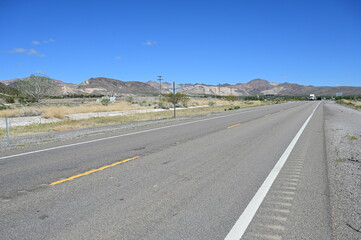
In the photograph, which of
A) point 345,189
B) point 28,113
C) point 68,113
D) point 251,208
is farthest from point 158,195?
point 68,113

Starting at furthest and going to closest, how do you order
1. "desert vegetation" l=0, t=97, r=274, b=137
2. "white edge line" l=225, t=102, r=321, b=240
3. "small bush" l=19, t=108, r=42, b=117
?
"small bush" l=19, t=108, r=42, b=117 → "desert vegetation" l=0, t=97, r=274, b=137 → "white edge line" l=225, t=102, r=321, b=240

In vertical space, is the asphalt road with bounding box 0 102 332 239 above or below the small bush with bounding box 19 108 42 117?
below

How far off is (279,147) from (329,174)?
3.46 metres

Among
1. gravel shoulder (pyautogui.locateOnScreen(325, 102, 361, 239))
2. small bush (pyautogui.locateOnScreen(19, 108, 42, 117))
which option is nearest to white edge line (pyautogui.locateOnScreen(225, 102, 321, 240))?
gravel shoulder (pyautogui.locateOnScreen(325, 102, 361, 239))

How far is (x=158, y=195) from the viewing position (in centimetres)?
523

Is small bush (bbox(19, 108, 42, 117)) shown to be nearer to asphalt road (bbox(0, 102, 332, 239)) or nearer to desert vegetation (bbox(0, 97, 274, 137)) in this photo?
desert vegetation (bbox(0, 97, 274, 137))

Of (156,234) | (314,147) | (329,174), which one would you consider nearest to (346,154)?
(314,147)

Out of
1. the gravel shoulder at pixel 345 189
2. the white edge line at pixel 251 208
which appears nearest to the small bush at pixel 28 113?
the gravel shoulder at pixel 345 189

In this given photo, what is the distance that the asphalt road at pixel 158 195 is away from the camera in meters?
3.97

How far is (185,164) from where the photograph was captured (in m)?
7.61

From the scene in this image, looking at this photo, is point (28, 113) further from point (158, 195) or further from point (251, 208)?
point (251, 208)

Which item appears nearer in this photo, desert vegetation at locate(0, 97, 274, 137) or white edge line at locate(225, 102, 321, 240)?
white edge line at locate(225, 102, 321, 240)

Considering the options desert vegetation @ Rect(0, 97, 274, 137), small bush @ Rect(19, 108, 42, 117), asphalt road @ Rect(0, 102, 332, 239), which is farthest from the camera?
small bush @ Rect(19, 108, 42, 117)

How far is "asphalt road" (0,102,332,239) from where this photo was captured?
3971 millimetres
